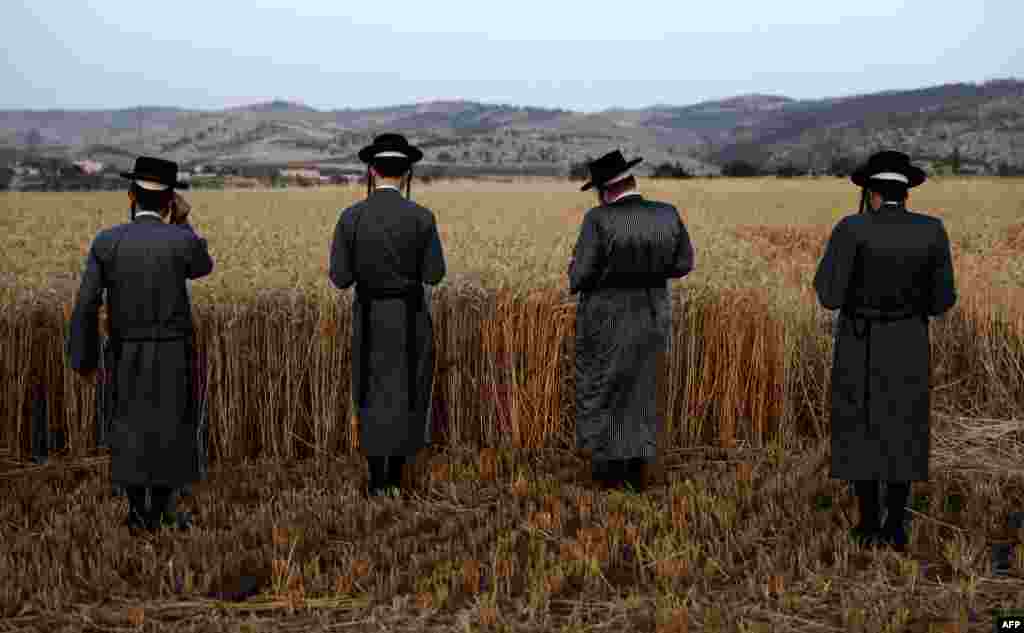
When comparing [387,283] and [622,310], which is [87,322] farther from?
[622,310]

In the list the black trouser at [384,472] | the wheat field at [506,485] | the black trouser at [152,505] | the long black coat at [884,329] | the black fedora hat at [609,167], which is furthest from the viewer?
the black trouser at [384,472]

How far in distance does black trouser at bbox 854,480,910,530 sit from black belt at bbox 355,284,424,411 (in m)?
2.33

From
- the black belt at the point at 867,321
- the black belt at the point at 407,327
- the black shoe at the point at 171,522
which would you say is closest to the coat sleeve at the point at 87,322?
the black shoe at the point at 171,522

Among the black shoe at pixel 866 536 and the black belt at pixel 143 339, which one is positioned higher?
the black belt at pixel 143 339

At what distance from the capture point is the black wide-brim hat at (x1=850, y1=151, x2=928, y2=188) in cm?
479

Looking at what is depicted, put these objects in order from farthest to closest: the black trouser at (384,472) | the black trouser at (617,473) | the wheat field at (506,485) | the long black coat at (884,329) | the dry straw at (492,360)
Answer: the dry straw at (492,360) → the black trouser at (617,473) → the black trouser at (384,472) → the long black coat at (884,329) → the wheat field at (506,485)

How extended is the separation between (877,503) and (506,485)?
2.05m

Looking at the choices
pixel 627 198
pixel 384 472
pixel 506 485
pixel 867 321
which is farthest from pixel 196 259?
pixel 867 321

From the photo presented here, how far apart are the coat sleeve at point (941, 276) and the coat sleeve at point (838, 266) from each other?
0.36m

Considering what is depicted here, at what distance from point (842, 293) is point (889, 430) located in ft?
2.17

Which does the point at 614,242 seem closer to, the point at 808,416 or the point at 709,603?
the point at 709,603

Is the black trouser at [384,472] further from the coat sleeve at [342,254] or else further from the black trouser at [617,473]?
the black trouser at [617,473]

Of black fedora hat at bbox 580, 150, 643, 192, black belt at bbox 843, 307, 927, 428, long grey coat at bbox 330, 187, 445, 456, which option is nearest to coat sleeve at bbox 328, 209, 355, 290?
long grey coat at bbox 330, 187, 445, 456

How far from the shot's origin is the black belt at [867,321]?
4.80 meters
